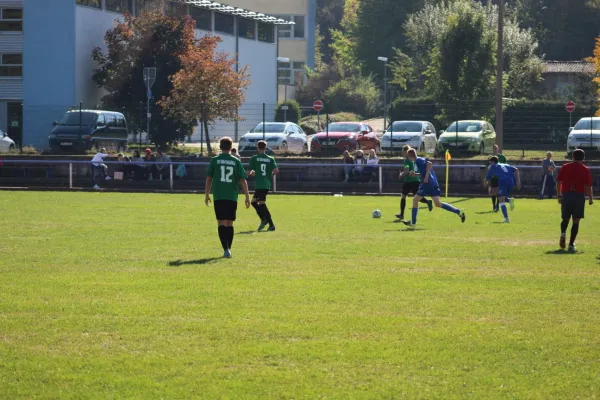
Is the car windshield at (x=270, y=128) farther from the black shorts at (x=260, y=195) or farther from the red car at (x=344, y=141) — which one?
the black shorts at (x=260, y=195)

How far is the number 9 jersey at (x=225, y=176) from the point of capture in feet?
51.1

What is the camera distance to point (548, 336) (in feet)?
30.9

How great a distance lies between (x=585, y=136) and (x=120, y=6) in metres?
26.4

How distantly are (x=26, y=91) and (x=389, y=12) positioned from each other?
4777cm

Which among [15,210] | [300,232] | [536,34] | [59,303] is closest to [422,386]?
[59,303]

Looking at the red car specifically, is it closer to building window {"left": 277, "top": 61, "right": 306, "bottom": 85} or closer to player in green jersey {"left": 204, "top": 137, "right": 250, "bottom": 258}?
player in green jersey {"left": 204, "top": 137, "right": 250, "bottom": 258}

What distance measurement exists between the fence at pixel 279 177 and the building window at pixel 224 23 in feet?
75.1

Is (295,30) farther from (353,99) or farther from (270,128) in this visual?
(270,128)

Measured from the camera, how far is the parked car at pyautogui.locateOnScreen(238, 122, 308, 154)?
43938mm

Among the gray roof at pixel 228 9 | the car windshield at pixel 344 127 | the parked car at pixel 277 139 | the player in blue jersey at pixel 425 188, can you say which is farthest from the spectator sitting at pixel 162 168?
the player in blue jersey at pixel 425 188

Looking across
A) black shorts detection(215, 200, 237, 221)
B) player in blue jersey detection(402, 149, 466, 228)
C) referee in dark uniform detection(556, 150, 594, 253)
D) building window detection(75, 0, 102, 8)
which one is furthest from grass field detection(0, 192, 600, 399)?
building window detection(75, 0, 102, 8)

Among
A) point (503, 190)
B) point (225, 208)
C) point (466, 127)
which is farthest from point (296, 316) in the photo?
point (466, 127)

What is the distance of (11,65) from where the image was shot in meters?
54.1

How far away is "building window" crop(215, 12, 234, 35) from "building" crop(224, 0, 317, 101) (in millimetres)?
15841
